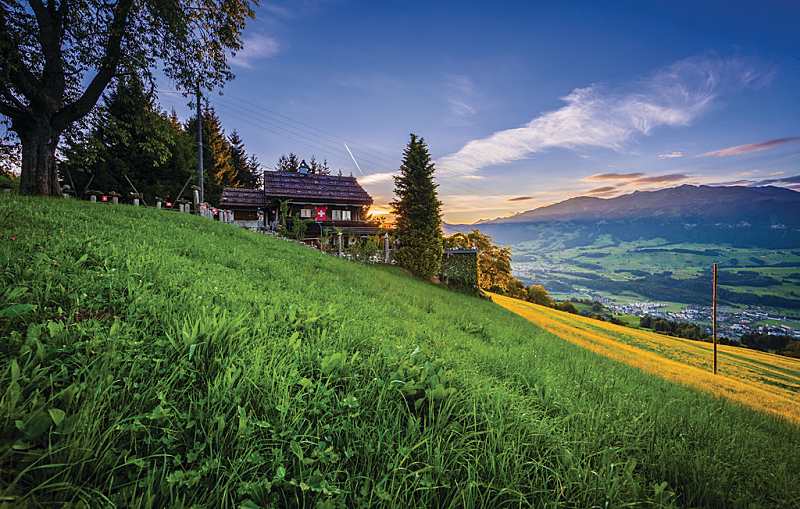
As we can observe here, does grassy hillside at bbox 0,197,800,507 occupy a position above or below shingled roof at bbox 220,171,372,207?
below

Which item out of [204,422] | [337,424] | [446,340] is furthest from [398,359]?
[446,340]

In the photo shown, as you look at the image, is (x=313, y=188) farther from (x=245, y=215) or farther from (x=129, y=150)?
(x=129, y=150)

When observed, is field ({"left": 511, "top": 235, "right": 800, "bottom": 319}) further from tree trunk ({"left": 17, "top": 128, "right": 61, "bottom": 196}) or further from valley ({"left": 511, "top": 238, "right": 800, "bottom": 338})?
tree trunk ({"left": 17, "top": 128, "right": 61, "bottom": 196})

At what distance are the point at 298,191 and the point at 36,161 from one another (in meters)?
21.1

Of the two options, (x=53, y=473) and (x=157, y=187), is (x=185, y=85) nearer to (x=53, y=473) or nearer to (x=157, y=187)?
(x=53, y=473)

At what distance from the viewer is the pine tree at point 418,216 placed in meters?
21.2

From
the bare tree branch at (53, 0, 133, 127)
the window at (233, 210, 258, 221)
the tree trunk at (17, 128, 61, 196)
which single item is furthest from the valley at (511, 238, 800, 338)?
the tree trunk at (17, 128, 61, 196)

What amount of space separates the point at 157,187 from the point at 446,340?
37.0m

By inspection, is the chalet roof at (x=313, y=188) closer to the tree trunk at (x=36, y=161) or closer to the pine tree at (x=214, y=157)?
the pine tree at (x=214, y=157)

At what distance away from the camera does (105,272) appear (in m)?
3.62

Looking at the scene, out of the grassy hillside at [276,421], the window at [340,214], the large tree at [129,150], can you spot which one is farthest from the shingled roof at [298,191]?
the grassy hillside at [276,421]

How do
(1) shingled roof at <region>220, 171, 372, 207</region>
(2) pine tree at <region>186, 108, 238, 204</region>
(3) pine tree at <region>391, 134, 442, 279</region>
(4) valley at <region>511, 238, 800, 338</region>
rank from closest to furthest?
(3) pine tree at <region>391, 134, 442, 279</region> → (1) shingled roof at <region>220, 171, 372, 207</region> → (2) pine tree at <region>186, 108, 238, 204</region> → (4) valley at <region>511, 238, 800, 338</region>

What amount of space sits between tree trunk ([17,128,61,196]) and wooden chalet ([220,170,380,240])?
59.0ft

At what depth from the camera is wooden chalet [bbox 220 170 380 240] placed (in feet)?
101
